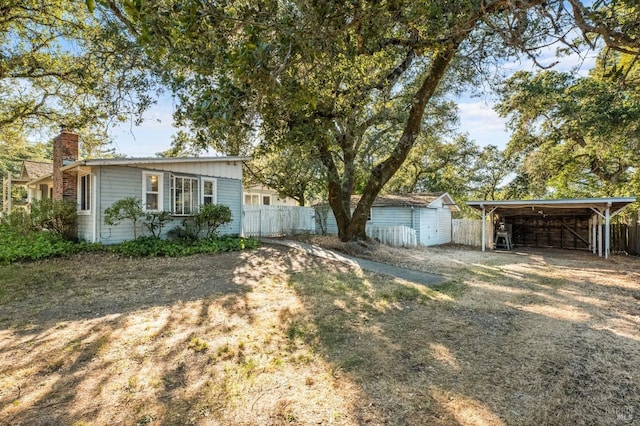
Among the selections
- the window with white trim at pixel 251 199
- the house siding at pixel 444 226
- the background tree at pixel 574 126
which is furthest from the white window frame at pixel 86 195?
the house siding at pixel 444 226

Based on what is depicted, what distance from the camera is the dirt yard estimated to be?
2.51 meters

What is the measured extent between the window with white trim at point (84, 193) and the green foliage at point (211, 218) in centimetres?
337

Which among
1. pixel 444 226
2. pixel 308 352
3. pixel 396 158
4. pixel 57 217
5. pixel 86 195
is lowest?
pixel 308 352

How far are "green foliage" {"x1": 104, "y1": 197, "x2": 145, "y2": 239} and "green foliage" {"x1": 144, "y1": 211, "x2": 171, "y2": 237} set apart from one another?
271 mm

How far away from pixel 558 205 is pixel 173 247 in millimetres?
14653

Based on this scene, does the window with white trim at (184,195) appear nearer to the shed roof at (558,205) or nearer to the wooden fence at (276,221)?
the wooden fence at (276,221)

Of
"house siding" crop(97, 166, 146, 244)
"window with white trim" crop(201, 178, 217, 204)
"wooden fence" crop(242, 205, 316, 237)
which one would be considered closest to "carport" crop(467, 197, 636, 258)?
"wooden fence" crop(242, 205, 316, 237)

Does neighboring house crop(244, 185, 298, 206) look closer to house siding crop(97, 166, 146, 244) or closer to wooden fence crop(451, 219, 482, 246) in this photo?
wooden fence crop(451, 219, 482, 246)

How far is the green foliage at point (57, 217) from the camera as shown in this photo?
9.84 metres

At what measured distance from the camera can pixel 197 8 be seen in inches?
138

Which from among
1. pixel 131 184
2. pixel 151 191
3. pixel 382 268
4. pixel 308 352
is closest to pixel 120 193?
pixel 131 184

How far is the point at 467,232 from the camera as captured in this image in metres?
17.6

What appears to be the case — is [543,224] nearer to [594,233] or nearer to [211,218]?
[594,233]

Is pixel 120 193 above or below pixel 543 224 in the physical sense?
above
